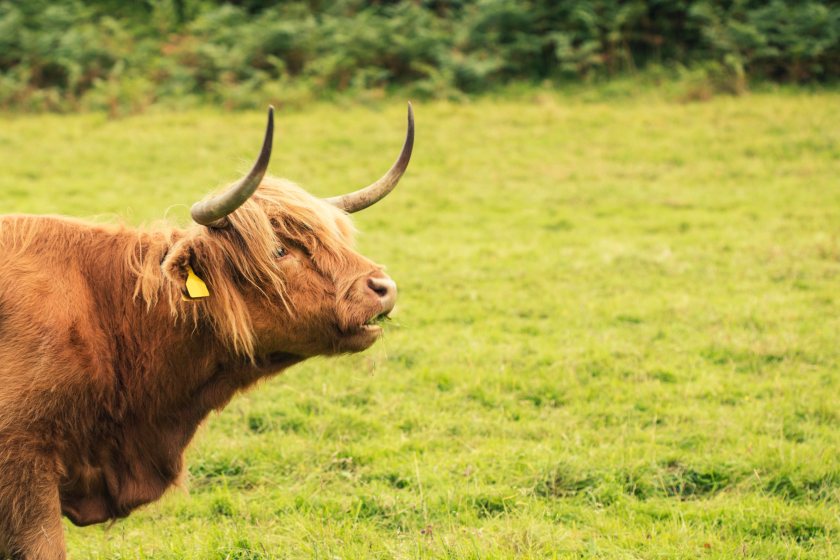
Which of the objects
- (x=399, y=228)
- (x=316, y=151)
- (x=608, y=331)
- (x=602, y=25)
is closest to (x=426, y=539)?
(x=608, y=331)

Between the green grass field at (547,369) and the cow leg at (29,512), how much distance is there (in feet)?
2.24

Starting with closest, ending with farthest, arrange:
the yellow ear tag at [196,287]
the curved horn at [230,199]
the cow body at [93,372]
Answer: the curved horn at [230,199] < the cow body at [93,372] < the yellow ear tag at [196,287]

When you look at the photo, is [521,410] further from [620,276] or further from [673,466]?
[620,276]

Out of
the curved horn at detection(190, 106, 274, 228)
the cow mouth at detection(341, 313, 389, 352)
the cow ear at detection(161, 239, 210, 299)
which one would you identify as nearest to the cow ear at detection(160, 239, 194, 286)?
the cow ear at detection(161, 239, 210, 299)

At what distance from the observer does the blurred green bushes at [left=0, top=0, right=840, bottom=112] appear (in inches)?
588

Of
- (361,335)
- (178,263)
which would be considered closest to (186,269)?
(178,263)

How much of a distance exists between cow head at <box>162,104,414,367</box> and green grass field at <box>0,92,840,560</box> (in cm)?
79

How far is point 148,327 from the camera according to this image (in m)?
3.63

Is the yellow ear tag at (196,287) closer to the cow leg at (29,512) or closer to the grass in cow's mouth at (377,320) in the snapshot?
the grass in cow's mouth at (377,320)

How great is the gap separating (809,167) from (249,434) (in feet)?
29.3

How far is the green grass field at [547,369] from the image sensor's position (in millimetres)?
4121

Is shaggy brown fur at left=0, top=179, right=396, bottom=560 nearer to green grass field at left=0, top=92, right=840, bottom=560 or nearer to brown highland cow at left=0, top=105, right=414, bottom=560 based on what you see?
brown highland cow at left=0, top=105, right=414, bottom=560

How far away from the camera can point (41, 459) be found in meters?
3.30

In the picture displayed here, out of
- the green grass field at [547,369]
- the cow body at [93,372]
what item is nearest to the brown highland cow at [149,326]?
the cow body at [93,372]
